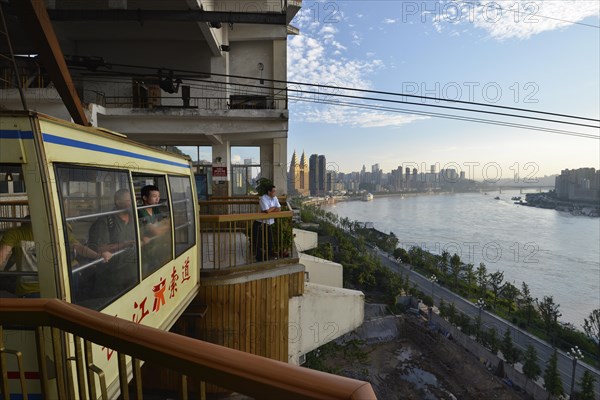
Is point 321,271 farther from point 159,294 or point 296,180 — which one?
point 296,180

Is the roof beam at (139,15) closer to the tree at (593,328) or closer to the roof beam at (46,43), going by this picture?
the roof beam at (46,43)

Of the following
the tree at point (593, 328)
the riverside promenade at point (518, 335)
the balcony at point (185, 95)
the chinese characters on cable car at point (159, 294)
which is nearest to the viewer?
the chinese characters on cable car at point (159, 294)

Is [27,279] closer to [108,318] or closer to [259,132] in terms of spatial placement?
[108,318]

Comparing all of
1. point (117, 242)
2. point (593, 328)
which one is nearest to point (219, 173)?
point (117, 242)

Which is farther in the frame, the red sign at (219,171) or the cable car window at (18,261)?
the red sign at (219,171)

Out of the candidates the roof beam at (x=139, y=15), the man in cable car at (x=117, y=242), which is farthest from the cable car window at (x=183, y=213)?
the roof beam at (x=139, y=15)

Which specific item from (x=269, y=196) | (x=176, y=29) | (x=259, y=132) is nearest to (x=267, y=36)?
(x=176, y=29)

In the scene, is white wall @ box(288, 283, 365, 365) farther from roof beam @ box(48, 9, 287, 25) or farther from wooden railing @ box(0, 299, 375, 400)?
roof beam @ box(48, 9, 287, 25)
